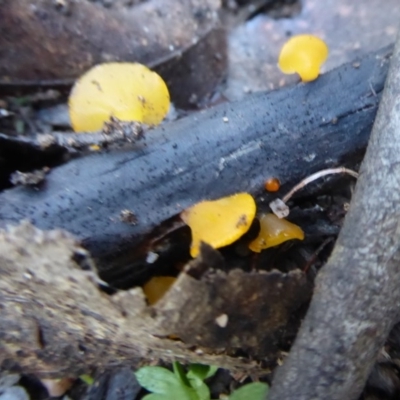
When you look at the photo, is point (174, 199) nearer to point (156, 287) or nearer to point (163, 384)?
point (156, 287)

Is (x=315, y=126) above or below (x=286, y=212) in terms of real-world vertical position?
above

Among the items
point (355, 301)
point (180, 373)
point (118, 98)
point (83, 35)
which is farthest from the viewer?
point (83, 35)

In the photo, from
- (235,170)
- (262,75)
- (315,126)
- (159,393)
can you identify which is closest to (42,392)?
(159,393)

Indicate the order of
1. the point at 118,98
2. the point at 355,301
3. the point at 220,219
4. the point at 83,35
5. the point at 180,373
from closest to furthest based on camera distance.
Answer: the point at 355,301
the point at 220,219
the point at 180,373
the point at 118,98
the point at 83,35

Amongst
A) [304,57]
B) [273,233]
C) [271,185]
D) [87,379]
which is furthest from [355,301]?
[87,379]

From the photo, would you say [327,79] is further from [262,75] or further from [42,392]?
[42,392]

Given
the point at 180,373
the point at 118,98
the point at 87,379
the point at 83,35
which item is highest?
the point at 83,35
